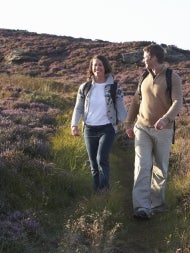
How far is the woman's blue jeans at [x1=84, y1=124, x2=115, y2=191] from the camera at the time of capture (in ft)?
25.3

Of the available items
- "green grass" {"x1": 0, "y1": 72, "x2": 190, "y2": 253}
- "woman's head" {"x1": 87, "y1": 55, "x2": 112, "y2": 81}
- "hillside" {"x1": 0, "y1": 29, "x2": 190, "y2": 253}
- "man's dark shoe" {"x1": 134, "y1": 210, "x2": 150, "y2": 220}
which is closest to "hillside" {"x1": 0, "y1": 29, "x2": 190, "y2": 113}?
"hillside" {"x1": 0, "y1": 29, "x2": 190, "y2": 253}

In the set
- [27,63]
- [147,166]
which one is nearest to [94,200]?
[147,166]

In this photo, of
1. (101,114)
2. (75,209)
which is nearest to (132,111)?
(101,114)

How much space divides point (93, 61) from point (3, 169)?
2.12m

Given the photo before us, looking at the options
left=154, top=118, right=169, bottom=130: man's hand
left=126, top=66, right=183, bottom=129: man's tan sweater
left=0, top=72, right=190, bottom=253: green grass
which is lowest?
left=0, top=72, right=190, bottom=253: green grass

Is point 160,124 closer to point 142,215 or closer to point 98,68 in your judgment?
point 142,215

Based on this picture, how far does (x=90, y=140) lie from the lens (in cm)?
783

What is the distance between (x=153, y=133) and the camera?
7273 mm

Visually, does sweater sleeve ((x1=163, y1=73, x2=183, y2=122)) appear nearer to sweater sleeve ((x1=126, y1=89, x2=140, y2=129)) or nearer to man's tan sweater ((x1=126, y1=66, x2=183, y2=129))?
man's tan sweater ((x1=126, y1=66, x2=183, y2=129))

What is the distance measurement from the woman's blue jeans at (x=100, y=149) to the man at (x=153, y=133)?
430 millimetres

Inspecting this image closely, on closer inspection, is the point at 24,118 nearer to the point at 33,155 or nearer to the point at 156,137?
the point at 33,155

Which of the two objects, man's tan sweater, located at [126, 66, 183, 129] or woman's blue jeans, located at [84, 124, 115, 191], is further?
woman's blue jeans, located at [84, 124, 115, 191]

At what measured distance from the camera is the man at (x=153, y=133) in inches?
280

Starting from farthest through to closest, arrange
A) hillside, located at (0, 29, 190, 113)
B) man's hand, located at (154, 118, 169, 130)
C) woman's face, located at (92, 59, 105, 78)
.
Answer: hillside, located at (0, 29, 190, 113)
woman's face, located at (92, 59, 105, 78)
man's hand, located at (154, 118, 169, 130)
